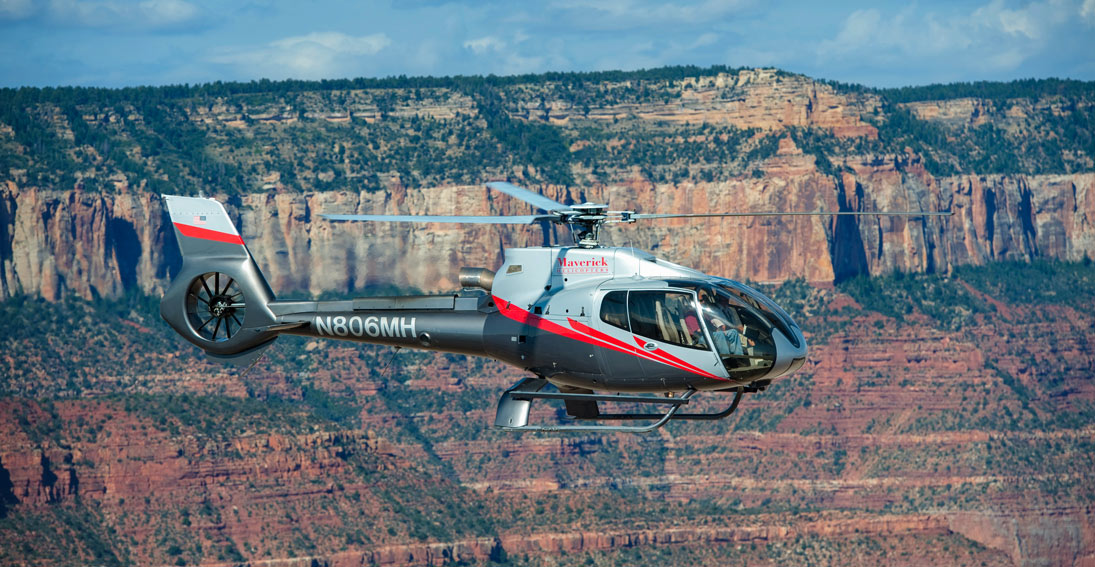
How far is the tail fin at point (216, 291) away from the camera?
49.5 m

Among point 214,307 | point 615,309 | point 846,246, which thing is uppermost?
point 214,307

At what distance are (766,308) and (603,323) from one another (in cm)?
387

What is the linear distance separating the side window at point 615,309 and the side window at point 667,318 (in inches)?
6.6

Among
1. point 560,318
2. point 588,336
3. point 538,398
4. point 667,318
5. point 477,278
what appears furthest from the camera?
point 477,278

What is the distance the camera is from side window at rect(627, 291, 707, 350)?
1719 inches

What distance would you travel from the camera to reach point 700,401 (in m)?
171

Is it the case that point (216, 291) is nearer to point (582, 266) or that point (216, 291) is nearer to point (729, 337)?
point (582, 266)

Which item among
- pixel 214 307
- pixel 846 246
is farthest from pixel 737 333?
pixel 846 246

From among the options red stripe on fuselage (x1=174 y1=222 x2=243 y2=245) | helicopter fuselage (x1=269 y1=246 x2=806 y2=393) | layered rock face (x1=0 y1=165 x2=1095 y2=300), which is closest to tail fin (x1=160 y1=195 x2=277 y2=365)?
red stripe on fuselage (x1=174 y1=222 x2=243 y2=245)

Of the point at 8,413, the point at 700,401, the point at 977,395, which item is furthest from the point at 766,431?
the point at 8,413

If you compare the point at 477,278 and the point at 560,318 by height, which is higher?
the point at 477,278

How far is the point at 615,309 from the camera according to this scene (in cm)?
4453

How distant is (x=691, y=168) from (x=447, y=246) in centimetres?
3326

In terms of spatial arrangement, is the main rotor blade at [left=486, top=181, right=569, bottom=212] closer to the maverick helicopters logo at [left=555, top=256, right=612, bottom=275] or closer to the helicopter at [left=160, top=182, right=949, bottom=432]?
the helicopter at [left=160, top=182, right=949, bottom=432]
